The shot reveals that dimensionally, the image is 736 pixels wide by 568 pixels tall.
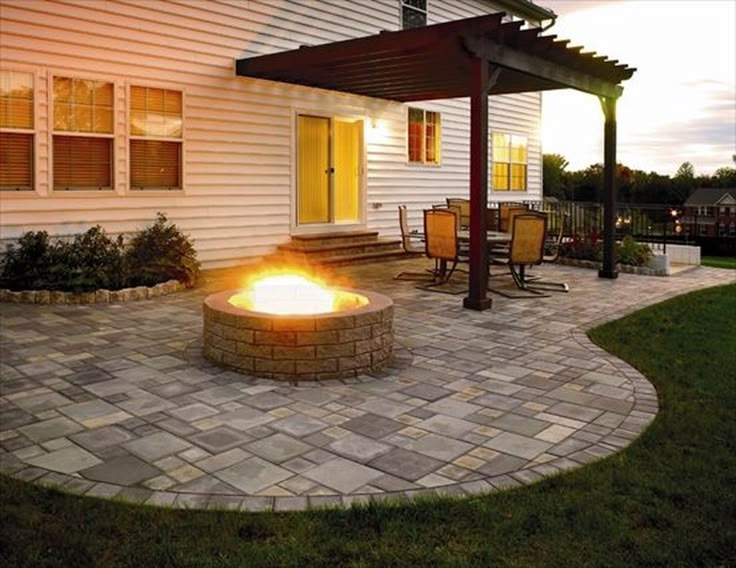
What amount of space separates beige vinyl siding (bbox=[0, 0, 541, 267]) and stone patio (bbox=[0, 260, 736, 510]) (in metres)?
2.73

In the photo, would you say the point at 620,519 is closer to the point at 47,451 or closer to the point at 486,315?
the point at 47,451

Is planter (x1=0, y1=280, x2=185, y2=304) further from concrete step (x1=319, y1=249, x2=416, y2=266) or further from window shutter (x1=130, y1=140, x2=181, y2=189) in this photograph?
concrete step (x1=319, y1=249, x2=416, y2=266)

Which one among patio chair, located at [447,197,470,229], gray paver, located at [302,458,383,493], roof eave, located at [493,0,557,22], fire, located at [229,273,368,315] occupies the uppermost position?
roof eave, located at [493,0,557,22]

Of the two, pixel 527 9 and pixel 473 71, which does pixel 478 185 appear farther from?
pixel 527 9

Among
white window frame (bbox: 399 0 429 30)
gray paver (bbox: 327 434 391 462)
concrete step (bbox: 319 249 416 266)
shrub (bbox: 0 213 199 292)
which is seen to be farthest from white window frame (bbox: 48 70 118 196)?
white window frame (bbox: 399 0 429 30)

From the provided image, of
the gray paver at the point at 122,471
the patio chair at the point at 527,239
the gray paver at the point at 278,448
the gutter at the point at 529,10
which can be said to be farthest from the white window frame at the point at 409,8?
the gray paver at the point at 122,471

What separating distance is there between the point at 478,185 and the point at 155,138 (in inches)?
183

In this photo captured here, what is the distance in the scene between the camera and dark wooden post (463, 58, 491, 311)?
24.5 feet

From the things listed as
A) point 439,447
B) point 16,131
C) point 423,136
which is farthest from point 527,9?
point 439,447

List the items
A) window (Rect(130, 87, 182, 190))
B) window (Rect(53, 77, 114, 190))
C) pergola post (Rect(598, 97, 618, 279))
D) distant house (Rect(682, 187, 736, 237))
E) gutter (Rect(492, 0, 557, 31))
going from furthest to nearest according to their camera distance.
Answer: distant house (Rect(682, 187, 736, 237)) → gutter (Rect(492, 0, 557, 31)) → pergola post (Rect(598, 97, 618, 279)) → window (Rect(130, 87, 182, 190)) → window (Rect(53, 77, 114, 190))

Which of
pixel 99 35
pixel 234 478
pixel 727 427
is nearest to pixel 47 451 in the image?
pixel 234 478

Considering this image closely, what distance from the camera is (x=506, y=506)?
281 cm

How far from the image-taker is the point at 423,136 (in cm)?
1441

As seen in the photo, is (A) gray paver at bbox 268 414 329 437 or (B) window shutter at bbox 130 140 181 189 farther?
(B) window shutter at bbox 130 140 181 189
